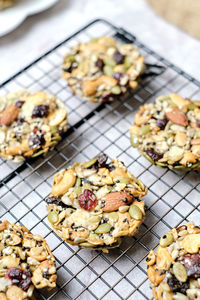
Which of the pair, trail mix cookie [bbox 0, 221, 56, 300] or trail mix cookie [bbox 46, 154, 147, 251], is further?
trail mix cookie [bbox 46, 154, 147, 251]

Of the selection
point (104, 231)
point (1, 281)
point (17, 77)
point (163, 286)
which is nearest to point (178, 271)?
point (163, 286)

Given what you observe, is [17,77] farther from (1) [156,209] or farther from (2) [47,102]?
(1) [156,209]

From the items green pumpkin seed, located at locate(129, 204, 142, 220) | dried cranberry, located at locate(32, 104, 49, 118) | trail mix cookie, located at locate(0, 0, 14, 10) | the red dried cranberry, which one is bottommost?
green pumpkin seed, located at locate(129, 204, 142, 220)

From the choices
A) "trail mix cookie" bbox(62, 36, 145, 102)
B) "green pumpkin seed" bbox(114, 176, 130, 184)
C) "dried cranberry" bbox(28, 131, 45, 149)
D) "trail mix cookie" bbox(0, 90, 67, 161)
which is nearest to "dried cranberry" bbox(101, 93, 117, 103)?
"trail mix cookie" bbox(62, 36, 145, 102)

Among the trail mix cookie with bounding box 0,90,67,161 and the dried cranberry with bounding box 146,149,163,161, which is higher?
the trail mix cookie with bounding box 0,90,67,161

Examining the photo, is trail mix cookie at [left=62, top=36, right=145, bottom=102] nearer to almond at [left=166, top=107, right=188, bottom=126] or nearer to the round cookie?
almond at [left=166, top=107, right=188, bottom=126]

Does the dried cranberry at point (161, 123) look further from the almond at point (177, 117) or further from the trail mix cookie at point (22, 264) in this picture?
the trail mix cookie at point (22, 264)

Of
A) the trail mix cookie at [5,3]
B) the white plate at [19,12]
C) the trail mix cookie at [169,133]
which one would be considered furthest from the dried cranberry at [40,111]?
the trail mix cookie at [5,3]
